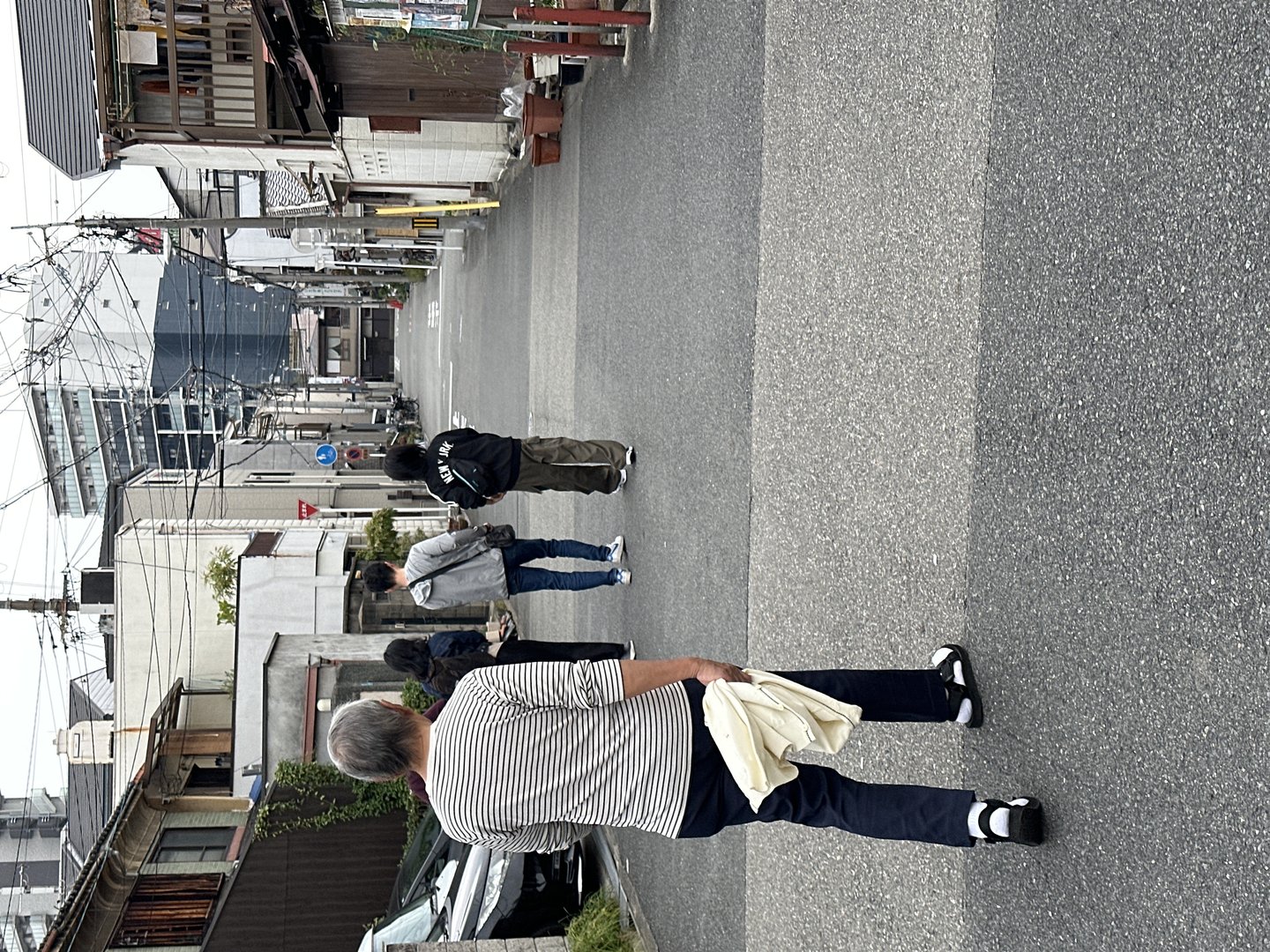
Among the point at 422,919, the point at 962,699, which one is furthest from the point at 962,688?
the point at 422,919

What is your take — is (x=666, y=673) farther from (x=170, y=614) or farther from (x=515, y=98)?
(x=170, y=614)

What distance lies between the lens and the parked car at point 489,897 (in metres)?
8.52

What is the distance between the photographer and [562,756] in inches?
158

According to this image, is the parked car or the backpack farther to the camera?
the parked car

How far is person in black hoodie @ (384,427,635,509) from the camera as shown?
8.01 metres

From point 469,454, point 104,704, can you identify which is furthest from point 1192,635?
point 104,704

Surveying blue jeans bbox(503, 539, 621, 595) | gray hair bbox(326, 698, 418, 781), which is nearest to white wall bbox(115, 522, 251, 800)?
blue jeans bbox(503, 539, 621, 595)

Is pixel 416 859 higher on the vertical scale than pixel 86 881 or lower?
higher

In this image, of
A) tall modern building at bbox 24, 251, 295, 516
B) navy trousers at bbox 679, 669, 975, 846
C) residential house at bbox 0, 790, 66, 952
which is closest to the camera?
navy trousers at bbox 679, 669, 975, 846

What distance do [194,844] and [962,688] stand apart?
15604 millimetres

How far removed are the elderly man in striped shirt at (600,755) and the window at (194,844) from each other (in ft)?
46.2

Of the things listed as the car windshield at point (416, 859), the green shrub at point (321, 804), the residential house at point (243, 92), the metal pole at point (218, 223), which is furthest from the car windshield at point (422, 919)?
the residential house at point (243, 92)

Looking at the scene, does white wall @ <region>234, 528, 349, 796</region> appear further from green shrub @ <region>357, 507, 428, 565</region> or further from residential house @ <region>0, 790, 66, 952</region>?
residential house @ <region>0, 790, 66, 952</region>

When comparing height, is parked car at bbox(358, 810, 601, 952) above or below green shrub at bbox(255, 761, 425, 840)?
above
